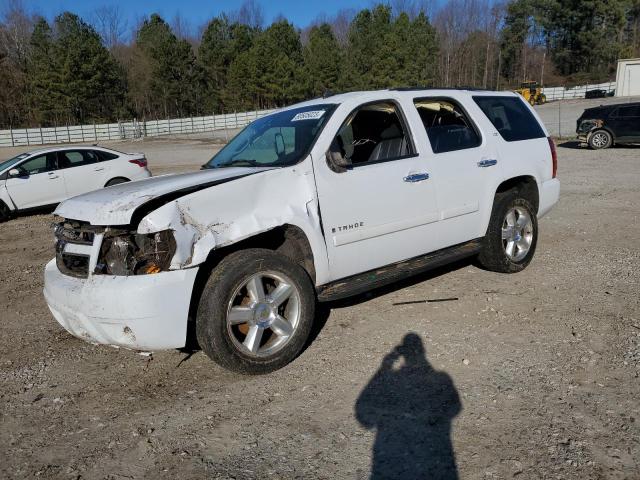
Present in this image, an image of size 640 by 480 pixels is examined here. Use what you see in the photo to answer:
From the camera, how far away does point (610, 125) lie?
1816 cm

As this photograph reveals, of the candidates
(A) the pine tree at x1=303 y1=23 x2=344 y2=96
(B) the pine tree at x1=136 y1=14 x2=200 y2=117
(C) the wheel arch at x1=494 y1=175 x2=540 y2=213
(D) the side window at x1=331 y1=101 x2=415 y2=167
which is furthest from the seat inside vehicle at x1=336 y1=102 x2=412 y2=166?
(B) the pine tree at x1=136 y1=14 x2=200 y2=117

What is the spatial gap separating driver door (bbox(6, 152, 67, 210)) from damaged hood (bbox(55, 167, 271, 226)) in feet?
26.8

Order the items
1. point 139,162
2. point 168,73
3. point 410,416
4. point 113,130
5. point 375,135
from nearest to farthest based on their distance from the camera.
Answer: point 410,416 < point 375,135 < point 139,162 < point 113,130 < point 168,73

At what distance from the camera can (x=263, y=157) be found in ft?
14.1

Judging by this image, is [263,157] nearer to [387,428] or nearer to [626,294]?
[387,428]

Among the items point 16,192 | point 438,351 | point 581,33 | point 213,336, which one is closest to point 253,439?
point 213,336

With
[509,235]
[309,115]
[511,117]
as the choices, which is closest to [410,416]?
[309,115]

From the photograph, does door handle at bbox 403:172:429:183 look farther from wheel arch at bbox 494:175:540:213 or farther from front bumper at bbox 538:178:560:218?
front bumper at bbox 538:178:560:218

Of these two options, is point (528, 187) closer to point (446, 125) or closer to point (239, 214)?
point (446, 125)

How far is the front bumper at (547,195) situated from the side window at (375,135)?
2.05m

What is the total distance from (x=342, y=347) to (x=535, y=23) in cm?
9322

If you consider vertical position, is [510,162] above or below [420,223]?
above

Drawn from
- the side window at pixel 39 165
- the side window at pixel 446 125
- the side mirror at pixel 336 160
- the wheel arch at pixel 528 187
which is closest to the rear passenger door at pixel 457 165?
the side window at pixel 446 125

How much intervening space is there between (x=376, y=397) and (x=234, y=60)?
72.0 meters
